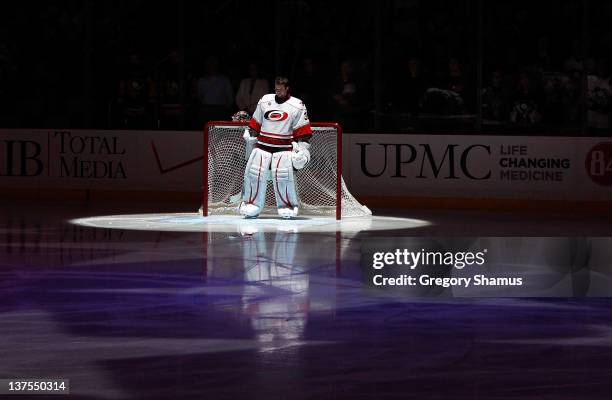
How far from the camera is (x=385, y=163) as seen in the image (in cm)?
1617

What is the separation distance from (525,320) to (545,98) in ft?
29.3

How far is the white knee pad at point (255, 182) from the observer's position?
556 inches

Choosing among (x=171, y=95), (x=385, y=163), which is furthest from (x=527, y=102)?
(x=171, y=95)

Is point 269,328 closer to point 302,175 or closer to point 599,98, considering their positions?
point 302,175

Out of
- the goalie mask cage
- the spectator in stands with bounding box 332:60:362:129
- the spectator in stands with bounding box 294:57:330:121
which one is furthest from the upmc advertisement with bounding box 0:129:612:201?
the goalie mask cage

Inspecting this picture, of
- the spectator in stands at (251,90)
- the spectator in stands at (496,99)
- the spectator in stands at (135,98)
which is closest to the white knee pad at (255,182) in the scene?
the spectator in stands at (251,90)

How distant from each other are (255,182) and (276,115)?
799mm

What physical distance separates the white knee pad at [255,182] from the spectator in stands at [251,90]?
226 centimetres

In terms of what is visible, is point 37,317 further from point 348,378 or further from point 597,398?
point 597,398

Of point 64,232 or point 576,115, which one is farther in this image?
point 576,115

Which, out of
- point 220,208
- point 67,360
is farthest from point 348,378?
point 220,208

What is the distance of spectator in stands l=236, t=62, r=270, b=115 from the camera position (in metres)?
16.4

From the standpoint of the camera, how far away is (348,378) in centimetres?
568

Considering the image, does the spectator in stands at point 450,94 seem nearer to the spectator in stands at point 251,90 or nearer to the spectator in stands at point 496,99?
the spectator in stands at point 496,99
